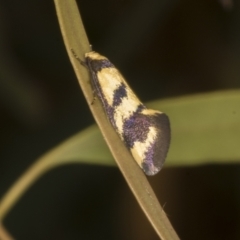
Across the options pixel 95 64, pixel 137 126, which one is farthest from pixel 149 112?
pixel 95 64

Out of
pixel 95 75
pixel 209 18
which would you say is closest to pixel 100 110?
pixel 95 75

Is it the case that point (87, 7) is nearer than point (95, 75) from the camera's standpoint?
No

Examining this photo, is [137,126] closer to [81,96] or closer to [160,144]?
[160,144]

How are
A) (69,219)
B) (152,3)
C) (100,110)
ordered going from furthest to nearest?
(152,3)
(69,219)
(100,110)

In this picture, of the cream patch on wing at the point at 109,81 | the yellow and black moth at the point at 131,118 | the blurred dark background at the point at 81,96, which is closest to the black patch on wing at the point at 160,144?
the yellow and black moth at the point at 131,118

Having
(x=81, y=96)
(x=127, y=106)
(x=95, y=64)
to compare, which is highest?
(x=95, y=64)

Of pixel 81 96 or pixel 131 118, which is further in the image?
pixel 81 96

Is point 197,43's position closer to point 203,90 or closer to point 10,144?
point 203,90
